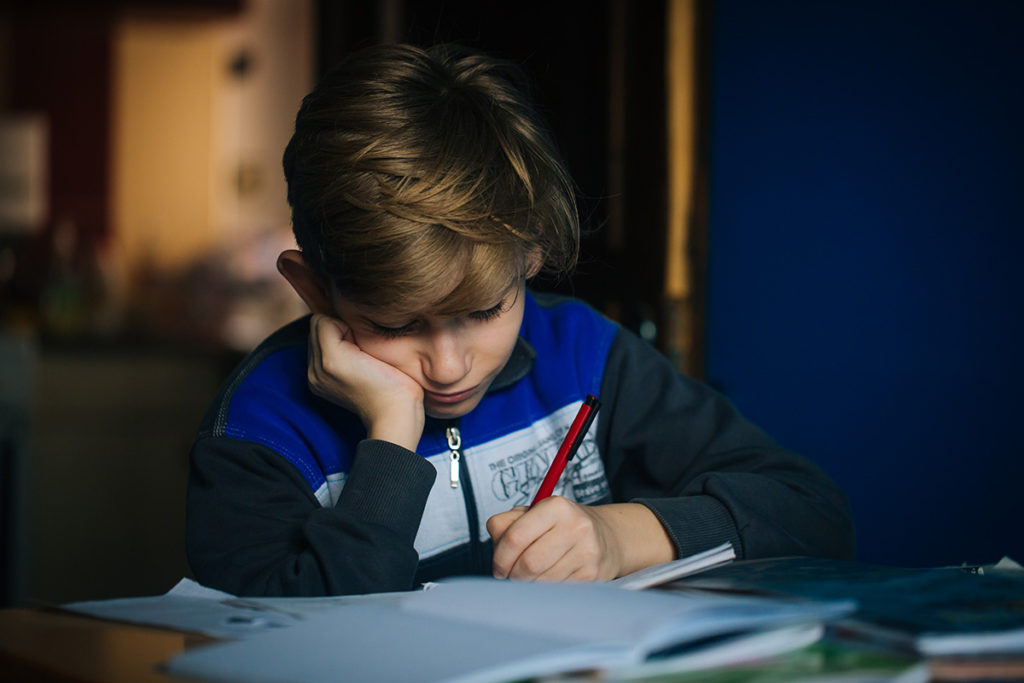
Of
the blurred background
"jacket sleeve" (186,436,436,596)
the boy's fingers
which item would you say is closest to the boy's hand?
the boy's fingers

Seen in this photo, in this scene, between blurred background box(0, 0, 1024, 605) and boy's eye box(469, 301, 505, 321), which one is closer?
boy's eye box(469, 301, 505, 321)

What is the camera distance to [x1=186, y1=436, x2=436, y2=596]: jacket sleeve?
0.77 meters

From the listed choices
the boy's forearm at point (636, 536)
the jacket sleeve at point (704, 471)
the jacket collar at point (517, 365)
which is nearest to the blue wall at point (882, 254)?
the jacket sleeve at point (704, 471)

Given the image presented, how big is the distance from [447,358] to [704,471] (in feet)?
1.00

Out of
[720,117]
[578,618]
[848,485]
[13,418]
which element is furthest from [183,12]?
[578,618]

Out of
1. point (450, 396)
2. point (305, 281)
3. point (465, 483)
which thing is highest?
point (305, 281)

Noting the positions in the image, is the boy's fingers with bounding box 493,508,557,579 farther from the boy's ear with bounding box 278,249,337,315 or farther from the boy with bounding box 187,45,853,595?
the boy's ear with bounding box 278,249,337,315

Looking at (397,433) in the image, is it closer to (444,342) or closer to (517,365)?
(444,342)

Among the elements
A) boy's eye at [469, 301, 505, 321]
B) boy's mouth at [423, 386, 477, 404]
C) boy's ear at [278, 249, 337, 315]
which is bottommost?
boy's mouth at [423, 386, 477, 404]

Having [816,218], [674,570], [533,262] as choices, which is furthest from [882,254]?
[674,570]

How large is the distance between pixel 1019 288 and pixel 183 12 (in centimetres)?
421

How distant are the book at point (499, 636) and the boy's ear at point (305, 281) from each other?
48 cm

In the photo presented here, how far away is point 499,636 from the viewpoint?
1.51ft

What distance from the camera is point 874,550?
1555 millimetres
